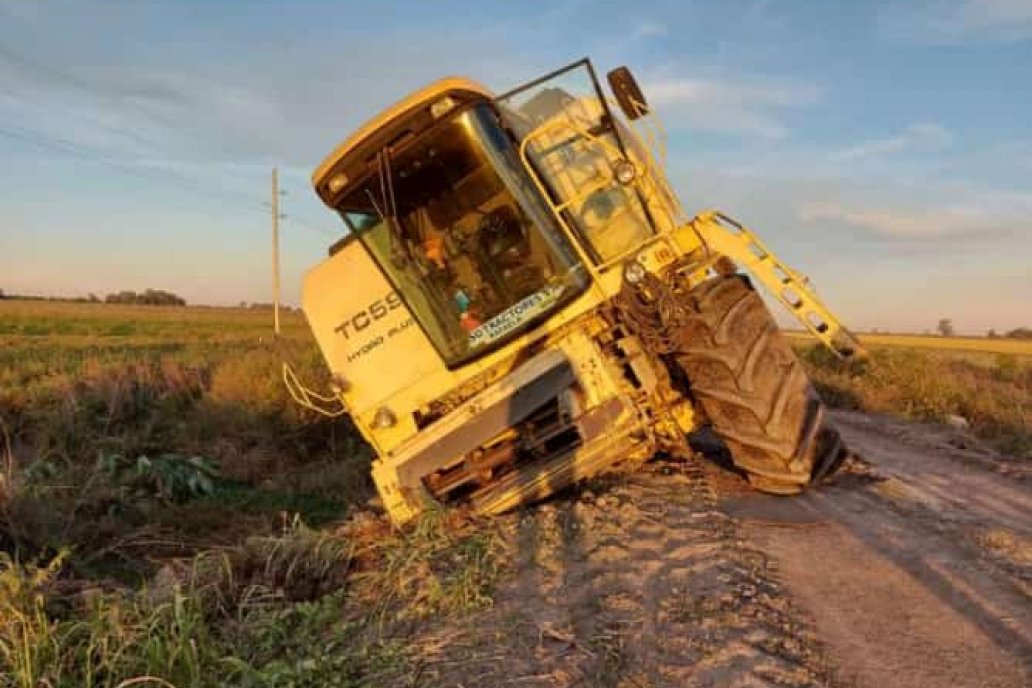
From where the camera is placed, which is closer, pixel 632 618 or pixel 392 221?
pixel 632 618

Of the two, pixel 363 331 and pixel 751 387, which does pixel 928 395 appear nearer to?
pixel 751 387

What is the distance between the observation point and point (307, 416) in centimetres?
1146

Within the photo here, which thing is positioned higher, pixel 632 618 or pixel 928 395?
pixel 632 618

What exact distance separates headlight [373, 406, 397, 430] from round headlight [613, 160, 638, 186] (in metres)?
2.52

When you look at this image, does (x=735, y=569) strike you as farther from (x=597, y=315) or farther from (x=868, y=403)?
(x=868, y=403)

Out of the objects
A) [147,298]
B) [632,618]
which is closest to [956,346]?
[632,618]

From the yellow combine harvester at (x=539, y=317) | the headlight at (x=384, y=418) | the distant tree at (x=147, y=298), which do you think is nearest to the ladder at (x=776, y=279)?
the yellow combine harvester at (x=539, y=317)

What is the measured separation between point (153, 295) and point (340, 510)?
108868 mm

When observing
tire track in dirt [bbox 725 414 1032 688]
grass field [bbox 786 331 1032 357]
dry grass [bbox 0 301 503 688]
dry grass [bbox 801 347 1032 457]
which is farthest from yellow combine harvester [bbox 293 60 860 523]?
grass field [bbox 786 331 1032 357]

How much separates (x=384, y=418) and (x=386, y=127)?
88.1 inches

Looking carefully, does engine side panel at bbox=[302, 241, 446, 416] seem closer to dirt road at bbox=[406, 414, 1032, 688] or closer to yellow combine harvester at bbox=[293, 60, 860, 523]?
yellow combine harvester at bbox=[293, 60, 860, 523]

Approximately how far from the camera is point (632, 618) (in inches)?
141

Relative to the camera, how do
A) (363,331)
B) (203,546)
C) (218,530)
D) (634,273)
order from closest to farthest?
1. (634,273)
2. (363,331)
3. (203,546)
4. (218,530)

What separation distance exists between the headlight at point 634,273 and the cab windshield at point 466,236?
1.12ft
